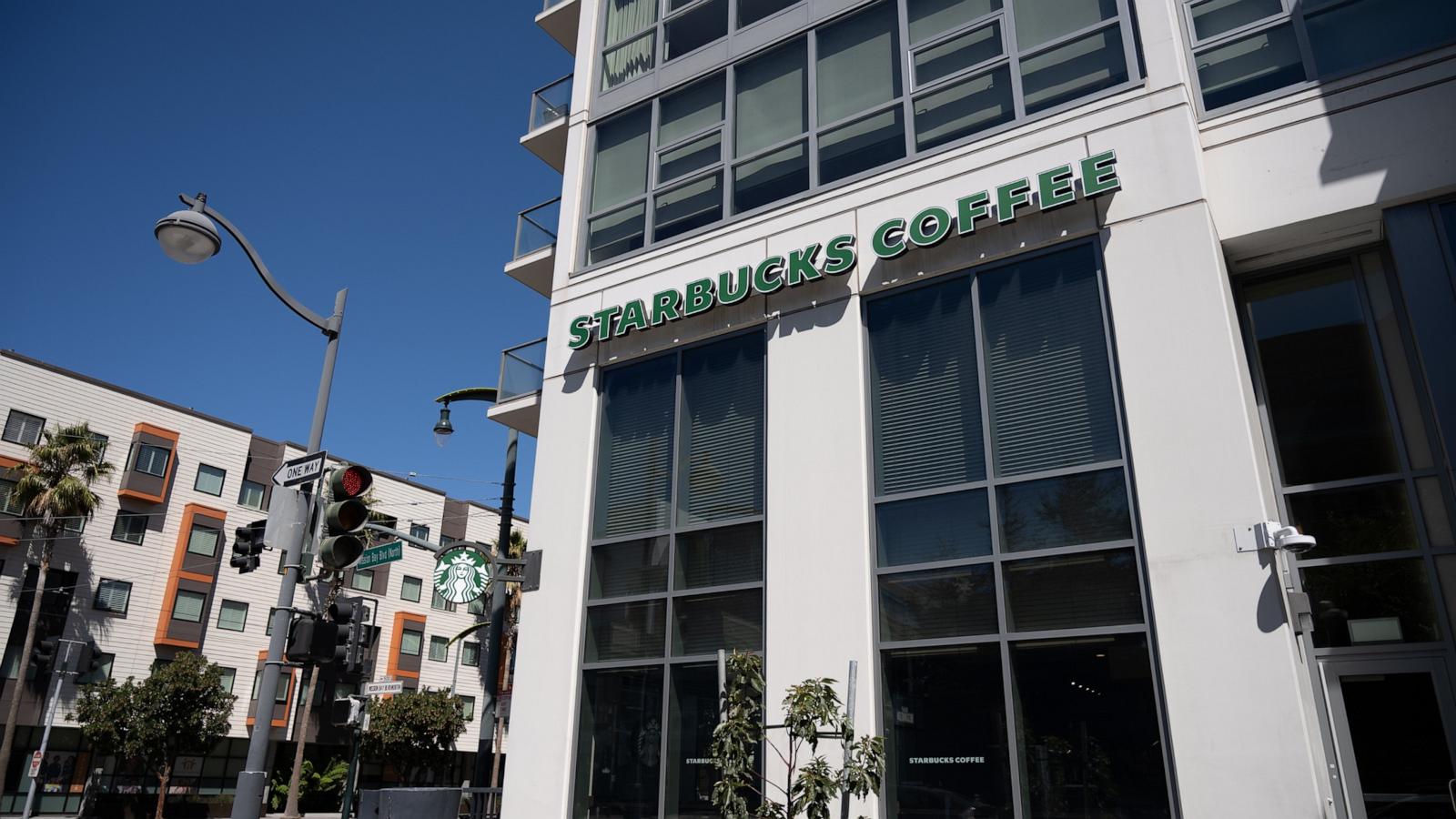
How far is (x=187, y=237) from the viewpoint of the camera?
1016 cm

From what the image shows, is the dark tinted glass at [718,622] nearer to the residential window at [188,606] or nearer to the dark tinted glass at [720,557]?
the dark tinted glass at [720,557]

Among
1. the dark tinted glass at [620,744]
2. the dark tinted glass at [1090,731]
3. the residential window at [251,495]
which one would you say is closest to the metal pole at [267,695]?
the dark tinted glass at [620,744]

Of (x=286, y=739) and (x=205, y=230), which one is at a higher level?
(x=205, y=230)

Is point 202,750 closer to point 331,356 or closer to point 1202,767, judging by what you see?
point 331,356

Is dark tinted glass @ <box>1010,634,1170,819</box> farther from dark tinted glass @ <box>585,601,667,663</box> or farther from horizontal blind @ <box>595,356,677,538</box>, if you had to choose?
horizontal blind @ <box>595,356,677,538</box>

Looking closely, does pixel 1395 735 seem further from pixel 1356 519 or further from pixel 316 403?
pixel 316 403

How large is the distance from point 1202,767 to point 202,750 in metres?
40.5

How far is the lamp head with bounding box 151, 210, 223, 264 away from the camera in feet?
32.9

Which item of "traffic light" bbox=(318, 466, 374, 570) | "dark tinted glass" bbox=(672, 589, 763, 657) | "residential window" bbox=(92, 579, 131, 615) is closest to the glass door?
"dark tinted glass" bbox=(672, 589, 763, 657)

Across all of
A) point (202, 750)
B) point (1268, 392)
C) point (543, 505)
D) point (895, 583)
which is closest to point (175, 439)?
point (202, 750)

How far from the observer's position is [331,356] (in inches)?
426

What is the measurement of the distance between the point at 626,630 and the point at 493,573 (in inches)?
155

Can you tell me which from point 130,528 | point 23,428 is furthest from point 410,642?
point 23,428

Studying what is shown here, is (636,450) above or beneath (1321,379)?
above
